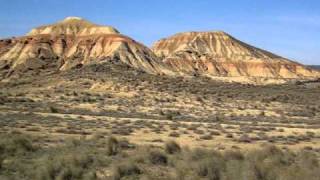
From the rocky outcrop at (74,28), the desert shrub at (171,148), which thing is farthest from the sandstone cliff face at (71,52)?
the desert shrub at (171,148)

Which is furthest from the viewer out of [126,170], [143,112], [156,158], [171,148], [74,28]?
[74,28]

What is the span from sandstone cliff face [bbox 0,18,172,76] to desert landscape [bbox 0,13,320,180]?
9.4 inches

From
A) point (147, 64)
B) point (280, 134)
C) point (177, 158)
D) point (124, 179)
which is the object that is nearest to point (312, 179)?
point (124, 179)

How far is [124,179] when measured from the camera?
15.7 m

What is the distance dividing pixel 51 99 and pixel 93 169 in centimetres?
4320

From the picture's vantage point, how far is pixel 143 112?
48469 millimetres

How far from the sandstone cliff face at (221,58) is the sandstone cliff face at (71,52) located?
2121 centimetres

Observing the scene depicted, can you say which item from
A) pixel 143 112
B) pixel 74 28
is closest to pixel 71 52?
pixel 74 28

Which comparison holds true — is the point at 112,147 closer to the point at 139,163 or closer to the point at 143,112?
the point at 139,163

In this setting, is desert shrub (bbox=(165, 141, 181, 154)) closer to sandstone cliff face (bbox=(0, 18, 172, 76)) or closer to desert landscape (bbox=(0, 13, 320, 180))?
desert landscape (bbox=(0, 13, 320, 180))

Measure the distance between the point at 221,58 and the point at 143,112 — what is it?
100630 mm

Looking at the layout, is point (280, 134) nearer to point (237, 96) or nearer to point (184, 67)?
point (237, 96)

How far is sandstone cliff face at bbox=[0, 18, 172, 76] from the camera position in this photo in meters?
95.8

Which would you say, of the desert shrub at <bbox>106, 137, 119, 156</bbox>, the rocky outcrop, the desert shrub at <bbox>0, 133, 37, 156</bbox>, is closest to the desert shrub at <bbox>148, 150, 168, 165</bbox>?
the desert shrub at <bbox>106, 137, 119, 156</bbox>
